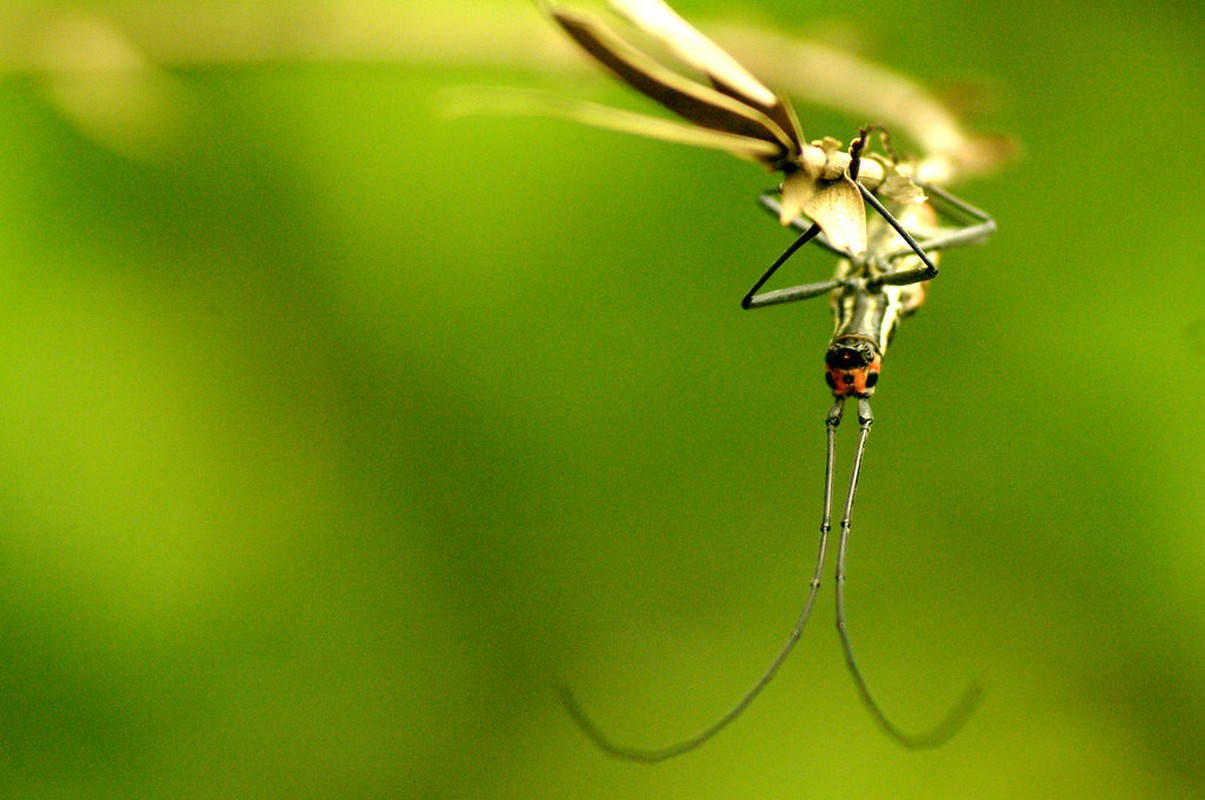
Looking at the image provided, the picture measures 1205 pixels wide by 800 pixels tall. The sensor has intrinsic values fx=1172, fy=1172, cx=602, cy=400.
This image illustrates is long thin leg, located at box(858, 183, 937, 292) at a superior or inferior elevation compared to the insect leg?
inferior

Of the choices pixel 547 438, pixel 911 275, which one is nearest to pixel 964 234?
pixel 911 275

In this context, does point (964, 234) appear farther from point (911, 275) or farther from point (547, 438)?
point (547, 438)

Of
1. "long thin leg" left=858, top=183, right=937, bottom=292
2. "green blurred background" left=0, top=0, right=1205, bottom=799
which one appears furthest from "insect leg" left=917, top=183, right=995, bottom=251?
"green blurred background" left=0, top=0, right=1205, bottom=799

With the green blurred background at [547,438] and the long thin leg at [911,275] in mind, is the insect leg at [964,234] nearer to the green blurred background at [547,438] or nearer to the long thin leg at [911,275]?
the long thin leg at [911,275]

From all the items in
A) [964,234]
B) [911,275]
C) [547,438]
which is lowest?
[547,438]

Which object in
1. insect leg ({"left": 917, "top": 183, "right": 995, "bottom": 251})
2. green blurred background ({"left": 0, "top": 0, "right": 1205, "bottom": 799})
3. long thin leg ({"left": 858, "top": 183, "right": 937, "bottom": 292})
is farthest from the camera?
green blurred background ({"left": 0, "top": 0, "right": 1205, "bottom": 799})

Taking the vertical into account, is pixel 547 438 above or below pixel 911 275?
below

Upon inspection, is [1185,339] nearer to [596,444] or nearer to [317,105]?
[596,444]

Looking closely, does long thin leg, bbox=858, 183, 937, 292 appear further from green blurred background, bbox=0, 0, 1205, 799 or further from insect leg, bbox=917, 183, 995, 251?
green blurred background, bbox=0, 0, 1205, 799

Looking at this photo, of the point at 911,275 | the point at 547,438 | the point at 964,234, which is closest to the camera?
the point at 911,275
